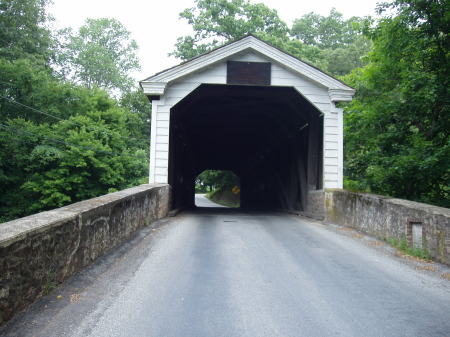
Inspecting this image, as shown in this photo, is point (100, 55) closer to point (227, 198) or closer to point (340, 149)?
point (227, 198)

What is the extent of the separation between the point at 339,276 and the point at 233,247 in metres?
1.89

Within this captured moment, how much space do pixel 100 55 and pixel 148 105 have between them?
42.9ft

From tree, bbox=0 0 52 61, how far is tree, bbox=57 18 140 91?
813 cm

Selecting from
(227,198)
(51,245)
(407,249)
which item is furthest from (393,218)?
(227,198)

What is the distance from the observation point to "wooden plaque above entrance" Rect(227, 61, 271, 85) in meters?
10.3

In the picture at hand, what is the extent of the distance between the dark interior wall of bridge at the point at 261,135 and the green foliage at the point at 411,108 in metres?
1.73

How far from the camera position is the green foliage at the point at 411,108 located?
26.0 feet

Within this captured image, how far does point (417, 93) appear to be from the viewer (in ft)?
27.2

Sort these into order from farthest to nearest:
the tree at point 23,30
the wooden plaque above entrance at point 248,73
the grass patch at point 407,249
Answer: the tree at point 23,30, the wooden plaque above entrance at point 248,73, the grass patch at point 407,249

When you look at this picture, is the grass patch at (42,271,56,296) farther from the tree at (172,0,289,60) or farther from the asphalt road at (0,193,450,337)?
the tree at (172,0,289,60)

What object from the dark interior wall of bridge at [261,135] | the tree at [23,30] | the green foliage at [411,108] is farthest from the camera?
Result: the tree at [23,30]

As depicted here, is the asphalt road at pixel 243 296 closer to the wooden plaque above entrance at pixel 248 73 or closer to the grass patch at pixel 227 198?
the wooden plaque above entrance at pixel 248 73

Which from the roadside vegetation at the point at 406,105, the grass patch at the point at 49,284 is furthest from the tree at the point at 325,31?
the grass patch at the point at 49,284

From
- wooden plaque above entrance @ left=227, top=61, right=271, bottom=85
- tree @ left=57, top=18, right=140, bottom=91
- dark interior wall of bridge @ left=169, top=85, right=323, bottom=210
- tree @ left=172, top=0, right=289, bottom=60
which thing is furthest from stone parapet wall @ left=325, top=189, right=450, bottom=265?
tree @ left=57, top=18, right=140, bottom=91
